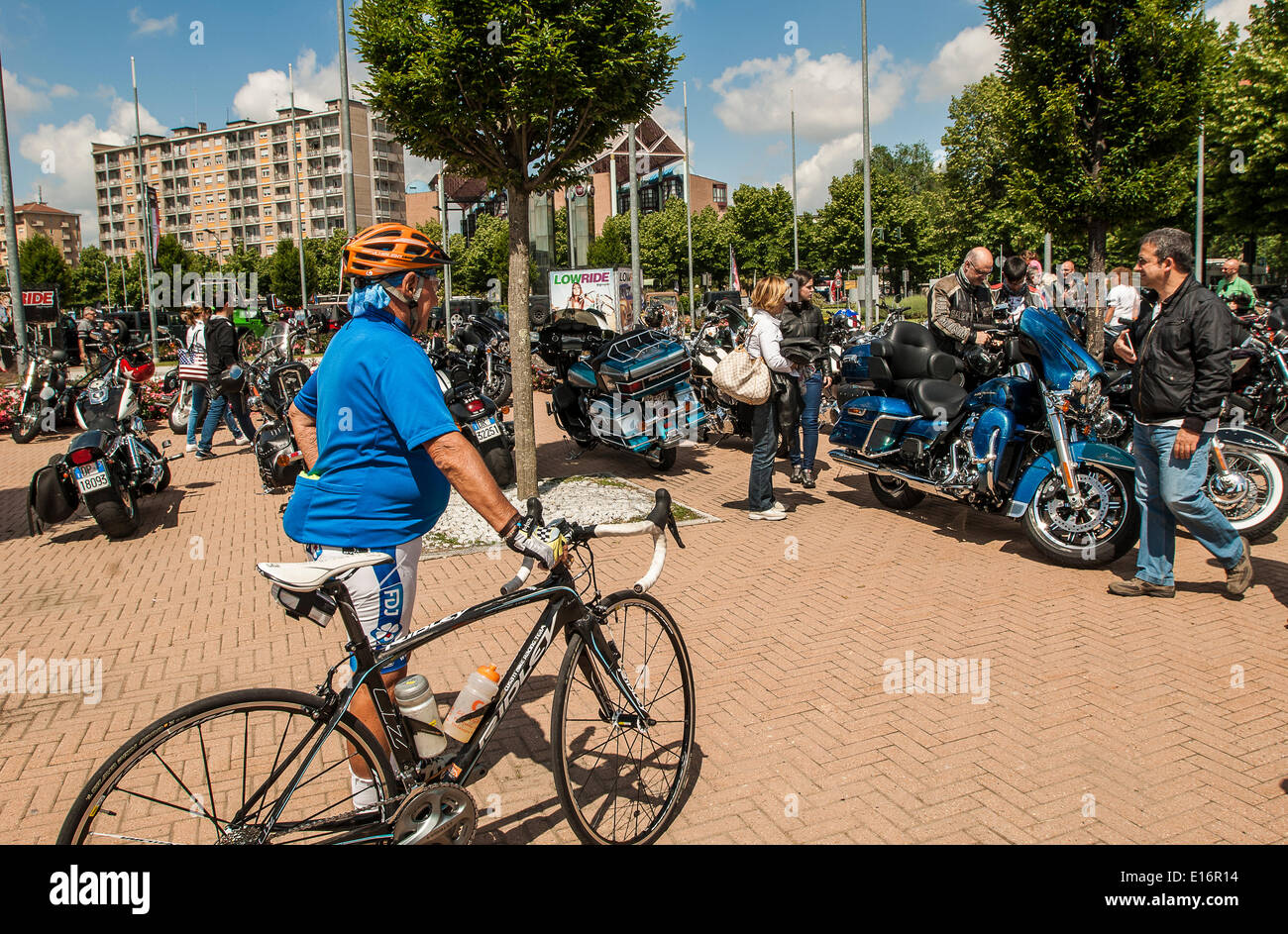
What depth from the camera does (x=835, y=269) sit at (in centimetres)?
5862

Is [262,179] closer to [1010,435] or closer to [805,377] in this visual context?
[805,377]

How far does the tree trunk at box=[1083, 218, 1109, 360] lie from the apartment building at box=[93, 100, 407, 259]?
112m

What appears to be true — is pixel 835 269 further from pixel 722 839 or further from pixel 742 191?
pixel 722 839

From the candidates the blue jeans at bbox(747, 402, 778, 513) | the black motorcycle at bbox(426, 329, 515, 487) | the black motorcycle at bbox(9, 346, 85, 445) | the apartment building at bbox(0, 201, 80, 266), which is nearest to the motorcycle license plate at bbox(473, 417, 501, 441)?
the black motorcycle at bbox(426, 329, 515, 487)

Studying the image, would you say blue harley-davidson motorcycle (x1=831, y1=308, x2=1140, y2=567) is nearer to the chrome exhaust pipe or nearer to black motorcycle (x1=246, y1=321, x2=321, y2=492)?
the chrome exhaust pipe

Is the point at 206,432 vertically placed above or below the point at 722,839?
above

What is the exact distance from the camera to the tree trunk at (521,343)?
7.90 m

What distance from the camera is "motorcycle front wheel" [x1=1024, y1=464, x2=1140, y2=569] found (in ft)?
19.3

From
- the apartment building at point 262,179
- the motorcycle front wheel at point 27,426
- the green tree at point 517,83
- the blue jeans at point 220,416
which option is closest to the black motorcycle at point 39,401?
the motorcycle front wheel at point 27,426

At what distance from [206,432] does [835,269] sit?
51.6 meters

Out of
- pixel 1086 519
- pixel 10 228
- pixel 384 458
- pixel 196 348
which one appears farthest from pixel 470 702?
pixel 10 228
